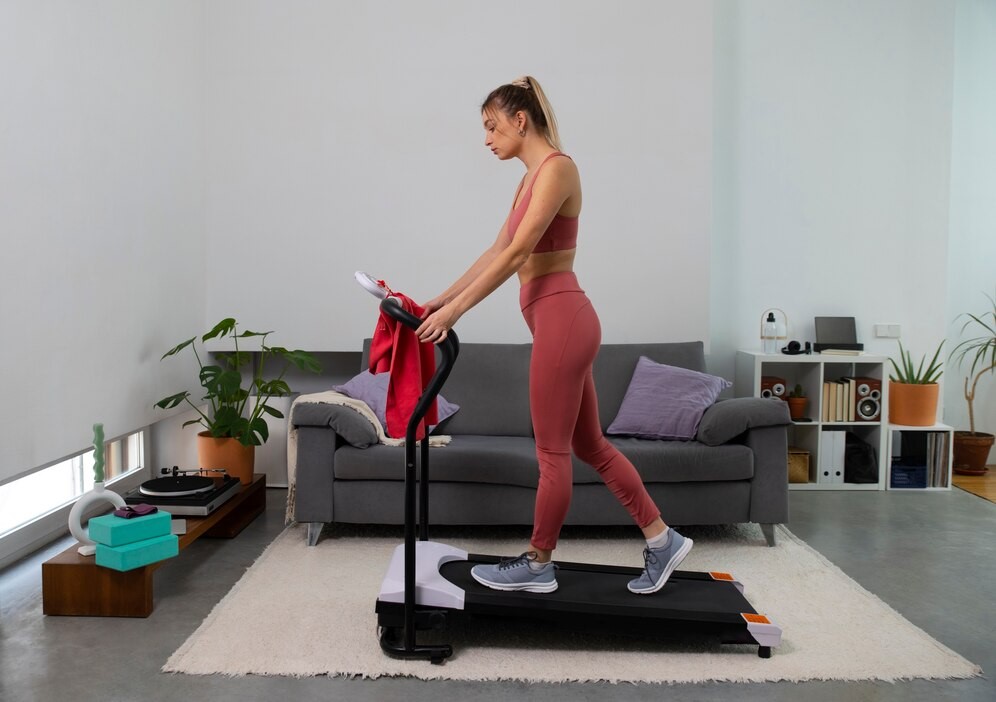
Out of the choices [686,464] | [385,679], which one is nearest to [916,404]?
[686,464]

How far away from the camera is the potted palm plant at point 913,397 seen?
459 cm

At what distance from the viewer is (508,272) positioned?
230 centimetres

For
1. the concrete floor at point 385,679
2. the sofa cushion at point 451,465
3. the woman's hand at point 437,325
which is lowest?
the concrete floor at point 385,679

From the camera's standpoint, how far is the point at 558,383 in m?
2.40

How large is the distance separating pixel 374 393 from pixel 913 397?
295 centimetres

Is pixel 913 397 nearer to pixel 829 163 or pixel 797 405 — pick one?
pixel 797 405

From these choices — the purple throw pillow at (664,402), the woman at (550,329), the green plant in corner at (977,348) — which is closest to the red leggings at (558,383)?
the woman at (550,329)

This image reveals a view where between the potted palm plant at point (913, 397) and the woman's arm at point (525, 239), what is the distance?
2.99 metres

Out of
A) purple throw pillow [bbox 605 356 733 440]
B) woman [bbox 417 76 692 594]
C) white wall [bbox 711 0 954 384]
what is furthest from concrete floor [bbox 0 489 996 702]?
white wall [bbox 711 0 954 384]

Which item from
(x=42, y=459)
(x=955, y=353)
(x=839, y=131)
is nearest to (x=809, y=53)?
(x=839, y=131)

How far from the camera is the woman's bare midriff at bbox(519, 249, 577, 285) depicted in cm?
244

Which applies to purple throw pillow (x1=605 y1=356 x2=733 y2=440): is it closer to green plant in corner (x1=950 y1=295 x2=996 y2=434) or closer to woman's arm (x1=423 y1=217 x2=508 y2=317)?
woman's arm (x1=423 y1=217 x2=508 y2=317)

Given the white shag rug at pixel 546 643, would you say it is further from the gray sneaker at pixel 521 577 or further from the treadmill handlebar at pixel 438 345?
the treadmill handlebar at pixel 438 345

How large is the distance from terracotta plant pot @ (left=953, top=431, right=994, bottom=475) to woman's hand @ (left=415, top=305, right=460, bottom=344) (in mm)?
3969
